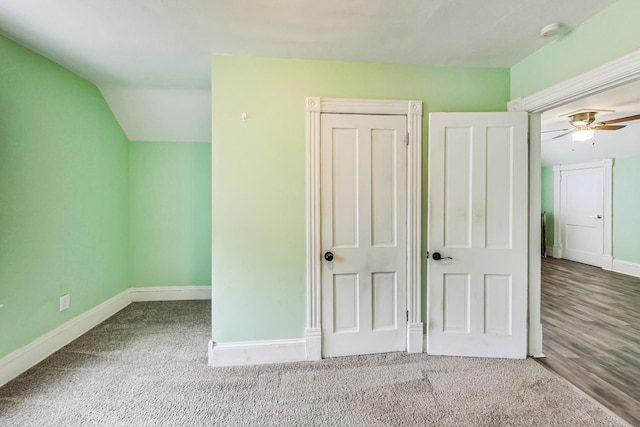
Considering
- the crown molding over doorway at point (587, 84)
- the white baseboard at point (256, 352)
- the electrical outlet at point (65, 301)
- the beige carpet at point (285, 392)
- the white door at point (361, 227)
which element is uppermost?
the crown molding over doorway at point (587, 84)

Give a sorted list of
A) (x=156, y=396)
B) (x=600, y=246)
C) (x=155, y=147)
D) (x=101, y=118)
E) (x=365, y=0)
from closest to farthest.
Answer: (x=365, y=0)
(x=156, y=396)
(x=101, y=118)
(x=155, y=147)
(x=600, y=246)

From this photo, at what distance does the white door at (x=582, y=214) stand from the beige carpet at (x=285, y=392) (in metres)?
5.14

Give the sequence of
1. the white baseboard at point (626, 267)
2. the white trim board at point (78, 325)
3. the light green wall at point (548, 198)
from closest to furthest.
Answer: the white trim board at point (78, 325)
the white baseboard at point (626, 267)
the light green wall at point (548, 198)

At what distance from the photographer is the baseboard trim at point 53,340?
81.3 inches

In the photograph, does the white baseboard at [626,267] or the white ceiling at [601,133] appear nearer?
the white ceiling at [601,133]

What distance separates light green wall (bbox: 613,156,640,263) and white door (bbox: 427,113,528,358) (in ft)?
15.2

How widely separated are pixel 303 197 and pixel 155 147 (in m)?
2.41

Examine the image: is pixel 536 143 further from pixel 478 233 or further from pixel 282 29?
pixel 282 29

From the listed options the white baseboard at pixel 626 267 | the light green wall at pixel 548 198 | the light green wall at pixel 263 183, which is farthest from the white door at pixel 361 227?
the light green wall at pixel 548 198

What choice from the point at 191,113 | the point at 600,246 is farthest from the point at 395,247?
the point at 600,246

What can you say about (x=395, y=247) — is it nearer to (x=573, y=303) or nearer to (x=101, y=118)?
(x=573, y=303)

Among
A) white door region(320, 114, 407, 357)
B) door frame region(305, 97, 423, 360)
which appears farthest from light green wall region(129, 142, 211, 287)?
white door region(320, 114, 407, 357)

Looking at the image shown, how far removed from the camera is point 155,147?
11.8ft

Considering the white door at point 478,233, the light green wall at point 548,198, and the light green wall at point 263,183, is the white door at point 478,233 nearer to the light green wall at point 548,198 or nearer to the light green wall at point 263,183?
the light green wall at point 263,183
